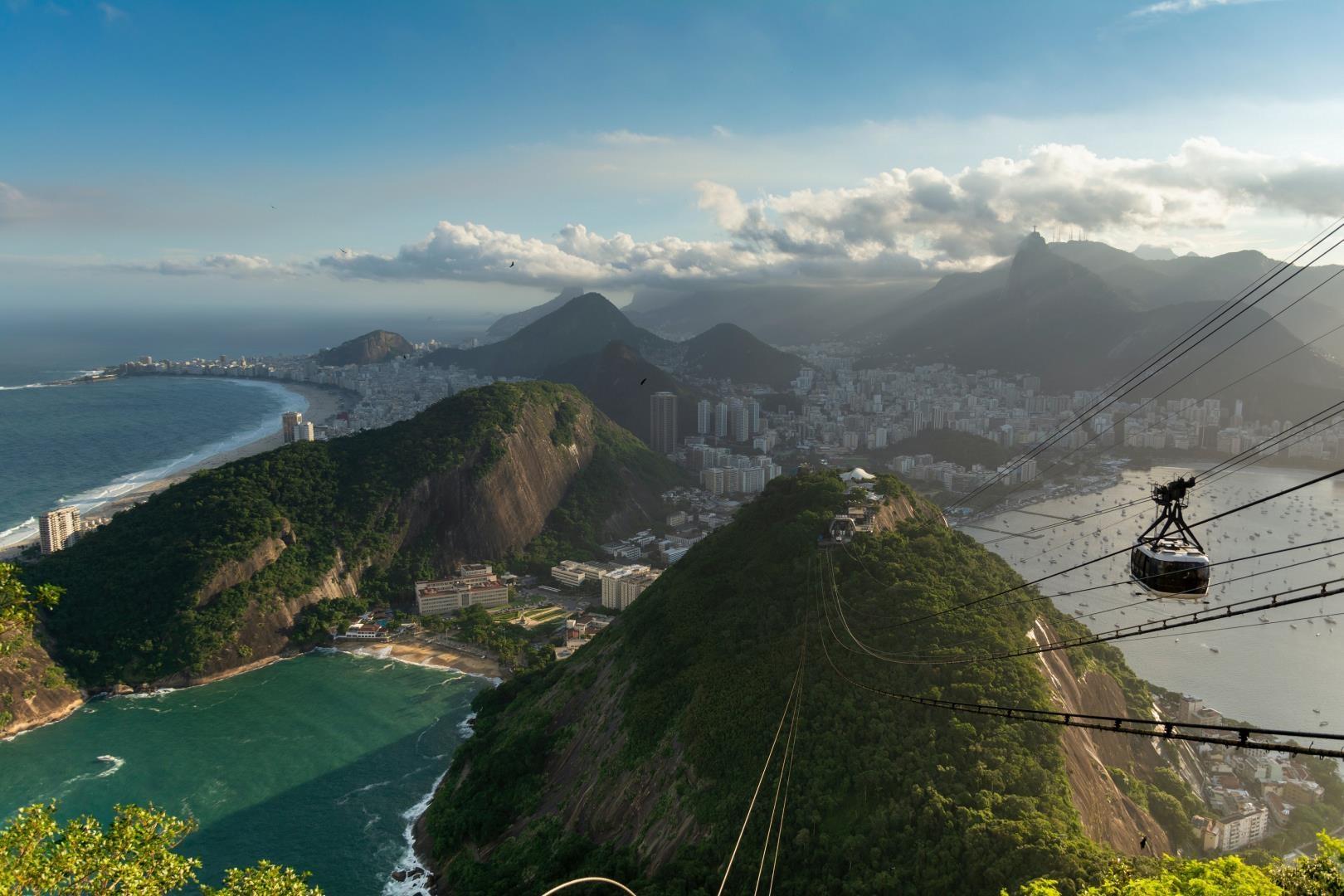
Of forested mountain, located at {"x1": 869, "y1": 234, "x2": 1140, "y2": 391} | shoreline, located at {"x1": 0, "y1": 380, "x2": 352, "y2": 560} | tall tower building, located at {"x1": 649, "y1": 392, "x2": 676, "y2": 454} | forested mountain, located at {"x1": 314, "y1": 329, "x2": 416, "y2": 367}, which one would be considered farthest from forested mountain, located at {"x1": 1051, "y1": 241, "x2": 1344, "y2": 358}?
forested mountain, located at {"x1": 314, "y1": 329, "x2": 416, "y2": 367}

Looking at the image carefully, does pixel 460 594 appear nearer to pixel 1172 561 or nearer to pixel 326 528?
pixel 326 528

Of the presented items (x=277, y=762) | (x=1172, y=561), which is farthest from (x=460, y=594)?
(x=1172, y=561)

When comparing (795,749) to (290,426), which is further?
(290,426)

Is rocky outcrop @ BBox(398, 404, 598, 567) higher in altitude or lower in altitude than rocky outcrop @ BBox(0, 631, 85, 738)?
higher

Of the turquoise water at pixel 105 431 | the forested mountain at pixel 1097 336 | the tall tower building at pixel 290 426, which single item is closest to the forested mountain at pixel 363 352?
Answer: the turquoise water at pixel 105 431

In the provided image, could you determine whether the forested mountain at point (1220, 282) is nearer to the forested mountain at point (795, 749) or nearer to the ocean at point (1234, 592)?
the ocean at point (1234, 592)

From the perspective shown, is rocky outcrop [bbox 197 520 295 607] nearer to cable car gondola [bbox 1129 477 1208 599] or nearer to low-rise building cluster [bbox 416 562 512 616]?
low-rise building cluster [bbox 416 562 512 616]
